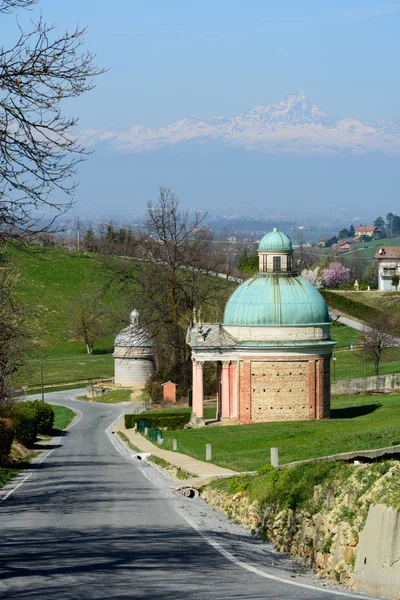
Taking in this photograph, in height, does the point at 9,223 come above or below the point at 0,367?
above

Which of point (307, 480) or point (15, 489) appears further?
point (15, 489)

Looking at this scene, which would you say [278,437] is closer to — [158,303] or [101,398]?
[158,303]

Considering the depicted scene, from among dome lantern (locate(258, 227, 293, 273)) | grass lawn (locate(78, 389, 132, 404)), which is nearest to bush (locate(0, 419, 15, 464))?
dome lantern (locate(258, 227, 293, 273))

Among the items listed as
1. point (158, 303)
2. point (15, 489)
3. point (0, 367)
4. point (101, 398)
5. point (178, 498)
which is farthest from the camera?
point (101, 398)

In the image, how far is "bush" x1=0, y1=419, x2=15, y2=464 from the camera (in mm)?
39250

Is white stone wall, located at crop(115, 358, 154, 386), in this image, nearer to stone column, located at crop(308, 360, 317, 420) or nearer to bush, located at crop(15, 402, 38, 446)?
bush, located at crop(15, 402, 38, 446)

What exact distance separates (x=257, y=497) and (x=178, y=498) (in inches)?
194

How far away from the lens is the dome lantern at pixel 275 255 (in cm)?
5488

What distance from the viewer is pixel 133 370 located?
9369 cm

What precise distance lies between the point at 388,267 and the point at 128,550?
132m

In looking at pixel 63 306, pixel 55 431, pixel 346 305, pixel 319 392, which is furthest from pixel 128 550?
pixel 63 306

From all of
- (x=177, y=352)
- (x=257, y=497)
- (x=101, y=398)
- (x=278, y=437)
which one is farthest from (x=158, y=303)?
(x=257, y=497)

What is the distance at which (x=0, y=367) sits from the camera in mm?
37719

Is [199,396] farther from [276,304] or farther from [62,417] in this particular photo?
[62,417]
